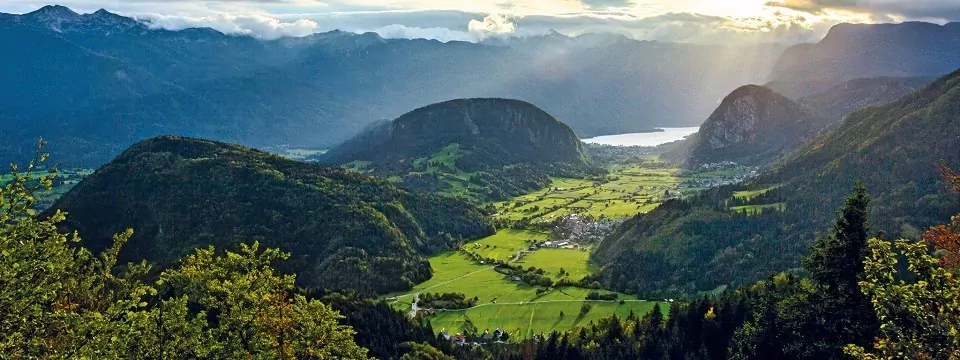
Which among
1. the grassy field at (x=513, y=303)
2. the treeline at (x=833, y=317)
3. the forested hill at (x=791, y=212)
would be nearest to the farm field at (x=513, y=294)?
the grassy field at (x=513, y=303)

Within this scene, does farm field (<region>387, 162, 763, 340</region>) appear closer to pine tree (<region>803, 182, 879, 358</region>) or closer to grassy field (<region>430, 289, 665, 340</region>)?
grassy field (<region>430, 289, 665, 340</region>)

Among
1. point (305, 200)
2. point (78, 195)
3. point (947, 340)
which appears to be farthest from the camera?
point (305, 200)

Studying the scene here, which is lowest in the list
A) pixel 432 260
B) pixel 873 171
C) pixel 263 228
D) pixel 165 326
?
pixel 432 260

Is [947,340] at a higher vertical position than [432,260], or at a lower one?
higher

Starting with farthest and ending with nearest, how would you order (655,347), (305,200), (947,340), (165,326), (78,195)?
1. (305,200)
2. (78,195)
3. (655,347)
4. (165,326)
5. (947,340)

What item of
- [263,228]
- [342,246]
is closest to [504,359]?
[342,246]

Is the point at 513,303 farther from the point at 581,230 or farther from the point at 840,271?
the point at 840,271

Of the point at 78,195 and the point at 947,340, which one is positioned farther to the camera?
the point at 78,195

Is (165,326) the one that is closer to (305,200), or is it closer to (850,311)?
(850,311)
